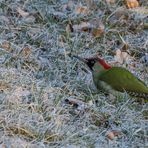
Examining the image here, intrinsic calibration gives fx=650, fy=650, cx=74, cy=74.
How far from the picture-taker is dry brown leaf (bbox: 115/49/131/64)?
289 inches

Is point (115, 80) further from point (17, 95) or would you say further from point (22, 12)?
point (22, 12)

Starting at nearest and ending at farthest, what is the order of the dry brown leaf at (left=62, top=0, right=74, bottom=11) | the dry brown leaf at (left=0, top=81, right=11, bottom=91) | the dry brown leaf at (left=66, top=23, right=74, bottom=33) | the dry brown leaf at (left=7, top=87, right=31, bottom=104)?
1. the dry brown leaf at (left=7, top=87, right=31, bottom=104)
2. the dry brown leaf at (left=0, top=81, right=11, bottom=91)
3. the dry brown leaf at (left=66, top=23, right=74, bottom=33)
4. the dry brown leaf at (left=62, top=0, right=74, bottom=11)

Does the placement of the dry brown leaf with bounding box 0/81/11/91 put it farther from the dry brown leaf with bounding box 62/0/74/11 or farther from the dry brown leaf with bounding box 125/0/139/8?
the dry brown leaf with bounding box 125/0/139/8

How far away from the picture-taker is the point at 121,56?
741cm

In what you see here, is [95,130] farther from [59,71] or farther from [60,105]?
[59,71]

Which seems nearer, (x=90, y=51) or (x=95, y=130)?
(x=95, y=130)

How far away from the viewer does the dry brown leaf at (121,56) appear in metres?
7.35

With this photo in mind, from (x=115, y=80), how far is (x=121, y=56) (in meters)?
1.03

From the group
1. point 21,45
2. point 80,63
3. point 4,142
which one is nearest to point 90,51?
point 80,63

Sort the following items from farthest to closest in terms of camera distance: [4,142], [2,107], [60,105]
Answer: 1. [60,105]
2. [2,107]
3. [4,142]

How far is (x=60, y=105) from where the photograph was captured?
5664 mm

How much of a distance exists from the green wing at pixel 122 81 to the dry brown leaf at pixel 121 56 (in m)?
0.84

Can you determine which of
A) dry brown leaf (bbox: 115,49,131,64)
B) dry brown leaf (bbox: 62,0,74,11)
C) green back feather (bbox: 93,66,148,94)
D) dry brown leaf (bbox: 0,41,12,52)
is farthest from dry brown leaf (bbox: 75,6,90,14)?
green back feather (bbox: 93,66,148,94)

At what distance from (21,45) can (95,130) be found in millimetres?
1788
